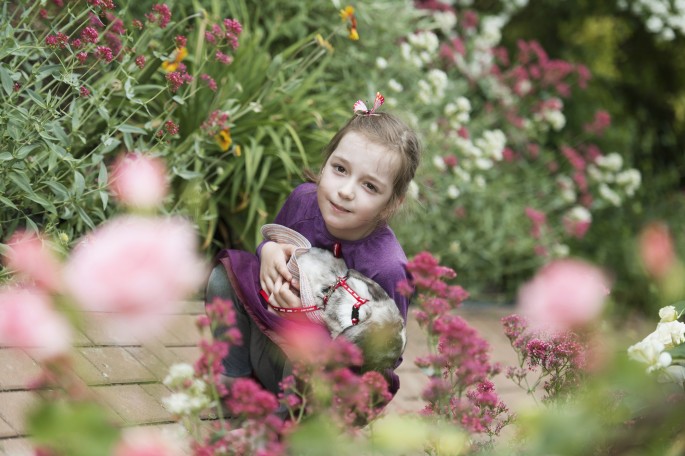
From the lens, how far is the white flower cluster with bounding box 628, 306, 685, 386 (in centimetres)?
149

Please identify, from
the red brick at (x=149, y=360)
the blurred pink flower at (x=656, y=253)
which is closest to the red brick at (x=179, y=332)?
the red brick at (x=149, y=360)

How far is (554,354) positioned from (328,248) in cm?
80

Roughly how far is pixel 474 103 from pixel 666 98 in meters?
3.03

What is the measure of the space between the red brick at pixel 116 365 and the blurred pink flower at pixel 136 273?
1502 mm

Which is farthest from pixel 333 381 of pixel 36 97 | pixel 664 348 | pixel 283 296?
pixel 36 97

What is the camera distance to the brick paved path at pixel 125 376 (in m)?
1.95

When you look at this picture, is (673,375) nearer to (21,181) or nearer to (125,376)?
(125,376)

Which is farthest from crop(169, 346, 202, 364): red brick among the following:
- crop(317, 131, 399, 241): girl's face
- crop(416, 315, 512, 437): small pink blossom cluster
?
crop(416, 315, 512, 437): small pink blossom cluster

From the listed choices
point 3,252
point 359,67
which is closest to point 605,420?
point 3,252

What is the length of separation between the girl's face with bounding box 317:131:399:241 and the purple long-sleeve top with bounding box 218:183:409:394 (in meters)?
0.08

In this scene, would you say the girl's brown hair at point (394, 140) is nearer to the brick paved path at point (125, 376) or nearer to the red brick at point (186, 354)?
the brick paved path at point (125, 376)

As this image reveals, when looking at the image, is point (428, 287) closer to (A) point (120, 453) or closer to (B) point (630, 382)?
(B) point (630, 382)

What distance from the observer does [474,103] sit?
539cm

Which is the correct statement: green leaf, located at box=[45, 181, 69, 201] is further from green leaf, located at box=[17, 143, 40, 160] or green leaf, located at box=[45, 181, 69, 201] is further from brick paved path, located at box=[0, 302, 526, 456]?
brick paved path, located at box=[0, 302, 526, 456]
